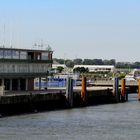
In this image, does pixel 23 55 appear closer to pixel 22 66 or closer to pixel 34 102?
pixel 22 66

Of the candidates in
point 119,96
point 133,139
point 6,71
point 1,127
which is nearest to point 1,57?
point 6,71

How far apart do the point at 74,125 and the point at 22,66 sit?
1445 inches

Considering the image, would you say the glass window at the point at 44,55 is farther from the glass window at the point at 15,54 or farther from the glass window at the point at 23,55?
the glass window at the point at 15,54

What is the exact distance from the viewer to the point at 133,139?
60.8 metres

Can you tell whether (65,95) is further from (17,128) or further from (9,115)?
(17,128)

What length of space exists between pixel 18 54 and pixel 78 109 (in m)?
18.4

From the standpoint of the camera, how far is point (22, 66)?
107 metres

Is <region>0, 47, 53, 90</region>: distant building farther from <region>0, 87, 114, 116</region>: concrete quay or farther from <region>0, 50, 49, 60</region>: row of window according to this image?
<region>0, 87, 114, 116</region>: concrete quay

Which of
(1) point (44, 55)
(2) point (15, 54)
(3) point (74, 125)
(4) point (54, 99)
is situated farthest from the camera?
(1) point (44, 55)

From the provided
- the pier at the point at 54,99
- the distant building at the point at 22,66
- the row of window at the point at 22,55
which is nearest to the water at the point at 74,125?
the pier at the point at 54,99

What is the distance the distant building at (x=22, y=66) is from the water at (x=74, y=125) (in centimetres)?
1632

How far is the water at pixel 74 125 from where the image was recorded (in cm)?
6181

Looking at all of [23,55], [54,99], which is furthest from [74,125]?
[23,55]

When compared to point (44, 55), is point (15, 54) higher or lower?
higher
